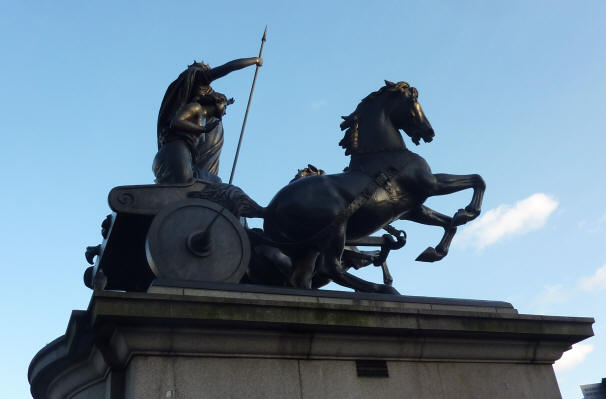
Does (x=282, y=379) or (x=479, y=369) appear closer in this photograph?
(x=282, y=379)

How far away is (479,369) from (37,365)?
15.5 ft

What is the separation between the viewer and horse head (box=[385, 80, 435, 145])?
32.0 ft

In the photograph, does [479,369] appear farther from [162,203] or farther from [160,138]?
[160,138]

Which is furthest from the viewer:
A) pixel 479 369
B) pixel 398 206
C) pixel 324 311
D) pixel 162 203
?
pixel 398 206

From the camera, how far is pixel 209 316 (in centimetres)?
641

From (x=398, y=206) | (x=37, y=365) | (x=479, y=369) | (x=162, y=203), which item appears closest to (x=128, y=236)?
(x=162, y=203)

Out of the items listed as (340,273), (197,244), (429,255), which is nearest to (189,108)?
(197,244)

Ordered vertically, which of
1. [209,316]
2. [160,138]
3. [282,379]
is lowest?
[282,379]

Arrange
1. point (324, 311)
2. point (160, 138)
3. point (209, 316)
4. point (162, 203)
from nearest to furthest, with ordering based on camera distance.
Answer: point (209, 316) < point (324, 311) < point (162, 203) < point (160, 138)

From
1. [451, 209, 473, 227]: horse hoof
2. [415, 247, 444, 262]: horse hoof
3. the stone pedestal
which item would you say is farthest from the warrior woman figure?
[451, 209, 473, 227]: horse hoof

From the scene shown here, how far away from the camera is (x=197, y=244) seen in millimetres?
7852

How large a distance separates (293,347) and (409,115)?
4.20 metres

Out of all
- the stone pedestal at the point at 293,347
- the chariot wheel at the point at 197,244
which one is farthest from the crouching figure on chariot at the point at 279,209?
the stone pedestal at the point at 293,347

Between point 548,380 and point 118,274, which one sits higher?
point 118,274
